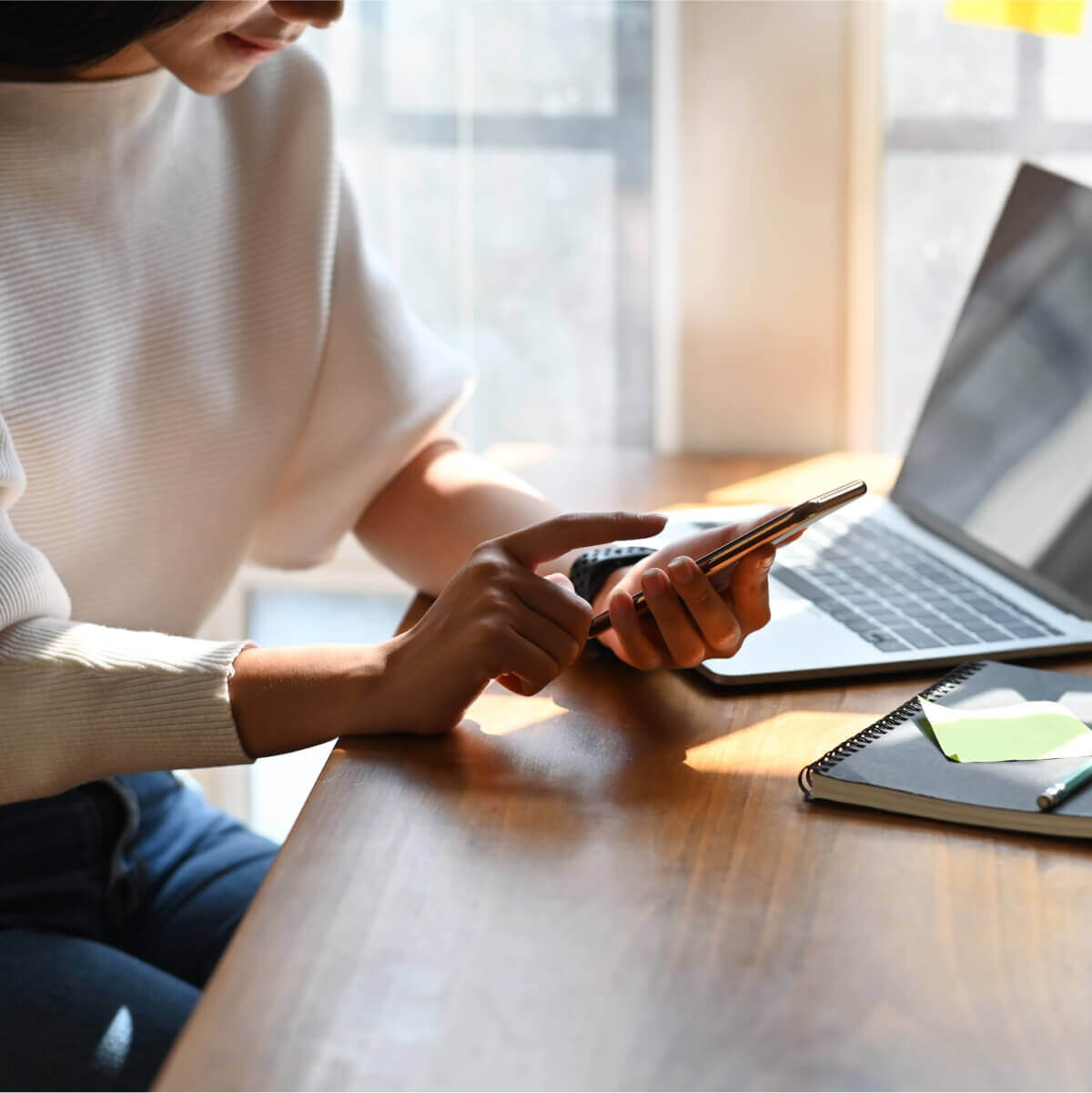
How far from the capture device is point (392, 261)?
1.48m

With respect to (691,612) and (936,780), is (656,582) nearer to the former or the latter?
(691,612)

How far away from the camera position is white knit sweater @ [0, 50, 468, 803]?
0.80 meters

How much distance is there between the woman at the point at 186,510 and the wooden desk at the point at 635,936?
7 cm

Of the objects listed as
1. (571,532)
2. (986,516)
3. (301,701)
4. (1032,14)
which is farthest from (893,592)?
(1032,14)

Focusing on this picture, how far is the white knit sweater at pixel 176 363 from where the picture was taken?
0.80 m

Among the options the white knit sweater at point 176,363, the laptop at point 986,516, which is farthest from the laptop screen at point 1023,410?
the white knit sweater at point 176,363

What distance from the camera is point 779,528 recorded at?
654mm

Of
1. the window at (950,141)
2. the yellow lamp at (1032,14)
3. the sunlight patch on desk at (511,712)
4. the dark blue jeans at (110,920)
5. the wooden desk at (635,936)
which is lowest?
the dark blue jeans at (110,920)

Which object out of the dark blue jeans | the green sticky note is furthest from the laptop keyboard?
the dark blue jeans

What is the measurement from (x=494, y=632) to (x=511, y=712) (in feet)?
0.20

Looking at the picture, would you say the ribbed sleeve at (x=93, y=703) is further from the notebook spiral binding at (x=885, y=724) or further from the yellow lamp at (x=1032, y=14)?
the yellow lamp at (x=1032, y=14)

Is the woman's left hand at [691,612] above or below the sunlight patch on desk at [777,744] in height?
above

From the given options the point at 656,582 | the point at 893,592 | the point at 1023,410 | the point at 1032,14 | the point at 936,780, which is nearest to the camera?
the point at 936,780

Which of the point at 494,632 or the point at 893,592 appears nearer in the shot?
the point at 494,632
